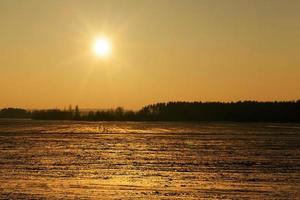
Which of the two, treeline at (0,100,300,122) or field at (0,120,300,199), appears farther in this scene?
treeline at (0,100,300,122)

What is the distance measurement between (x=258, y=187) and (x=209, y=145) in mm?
25739

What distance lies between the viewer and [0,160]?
3625 cm

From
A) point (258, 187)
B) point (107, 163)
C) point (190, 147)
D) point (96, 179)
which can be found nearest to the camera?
point (258, 187)

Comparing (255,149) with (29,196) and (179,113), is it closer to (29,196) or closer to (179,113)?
(29,196)

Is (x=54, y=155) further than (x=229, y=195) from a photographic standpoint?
Yes

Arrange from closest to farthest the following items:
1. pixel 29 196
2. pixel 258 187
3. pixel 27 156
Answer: pixel 29 196
pixel 258 187
pixel 27 156

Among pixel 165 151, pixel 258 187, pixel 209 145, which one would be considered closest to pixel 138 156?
pixel 165 151

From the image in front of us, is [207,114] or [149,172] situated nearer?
[149,172]

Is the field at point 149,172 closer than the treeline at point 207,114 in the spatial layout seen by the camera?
Yes

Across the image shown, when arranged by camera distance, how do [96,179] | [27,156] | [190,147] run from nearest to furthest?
[96,179] < [27,156] < [190,147]

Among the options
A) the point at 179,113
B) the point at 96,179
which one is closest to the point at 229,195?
the point at 96,179

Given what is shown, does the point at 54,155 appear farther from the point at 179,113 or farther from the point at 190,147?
the point at 179,113

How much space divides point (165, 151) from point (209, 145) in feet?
24.9

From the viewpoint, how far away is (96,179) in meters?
27.7
